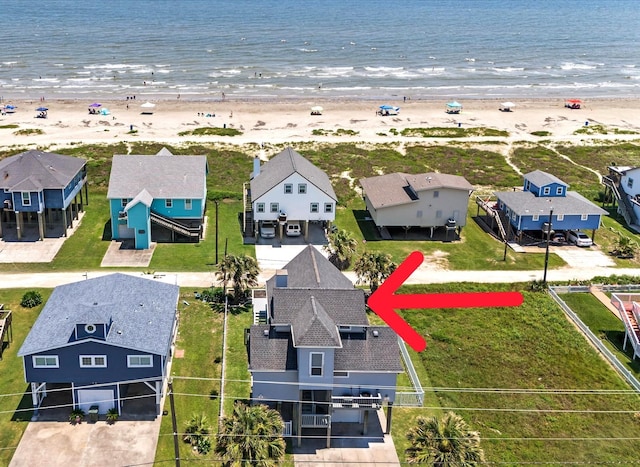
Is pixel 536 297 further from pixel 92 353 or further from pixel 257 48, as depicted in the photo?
pixel 257 48

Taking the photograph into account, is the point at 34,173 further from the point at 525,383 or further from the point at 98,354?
the point at 525,383

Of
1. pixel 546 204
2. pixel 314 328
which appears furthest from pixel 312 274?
pixel 546 204

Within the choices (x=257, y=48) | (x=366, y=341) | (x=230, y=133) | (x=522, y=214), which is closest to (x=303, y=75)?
(x=257, y=48)

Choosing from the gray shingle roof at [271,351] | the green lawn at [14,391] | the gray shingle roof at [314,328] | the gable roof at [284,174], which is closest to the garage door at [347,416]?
the gray shingle roof at [271,351]

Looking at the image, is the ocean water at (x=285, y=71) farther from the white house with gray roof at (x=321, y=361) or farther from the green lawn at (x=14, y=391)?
the white house with gray roof at (x=321, y=361)

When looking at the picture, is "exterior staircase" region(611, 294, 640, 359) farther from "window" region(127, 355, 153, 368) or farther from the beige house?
"window" region(127, 355, 153, 368)
